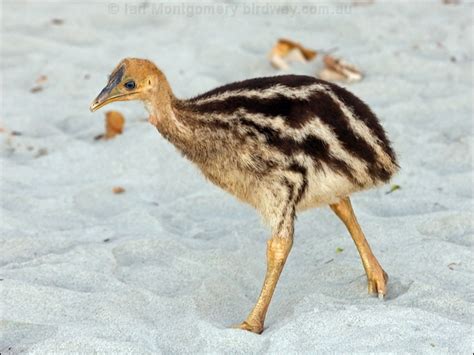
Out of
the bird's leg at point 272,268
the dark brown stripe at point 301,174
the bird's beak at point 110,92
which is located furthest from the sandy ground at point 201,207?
the bird's beak at point 110,92

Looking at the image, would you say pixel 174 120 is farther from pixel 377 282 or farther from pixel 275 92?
pixel 377 282

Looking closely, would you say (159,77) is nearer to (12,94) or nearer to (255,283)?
(255,283)

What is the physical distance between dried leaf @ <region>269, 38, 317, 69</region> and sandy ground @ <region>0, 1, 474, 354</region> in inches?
5.7

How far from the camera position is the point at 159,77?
14.8 feet

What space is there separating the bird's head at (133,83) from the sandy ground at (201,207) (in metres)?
1.04

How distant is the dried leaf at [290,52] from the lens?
7.46 metres

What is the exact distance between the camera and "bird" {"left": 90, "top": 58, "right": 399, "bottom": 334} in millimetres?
4332

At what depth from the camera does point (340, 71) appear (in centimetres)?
720

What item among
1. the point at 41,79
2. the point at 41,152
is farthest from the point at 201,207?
the point at 41,79

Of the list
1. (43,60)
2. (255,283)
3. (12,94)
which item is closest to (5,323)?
(255,283)

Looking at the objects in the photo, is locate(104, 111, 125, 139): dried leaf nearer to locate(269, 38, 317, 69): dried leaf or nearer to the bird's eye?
locate(269, 38, 317, 69): dried leaf

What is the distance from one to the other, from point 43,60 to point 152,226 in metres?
2.84

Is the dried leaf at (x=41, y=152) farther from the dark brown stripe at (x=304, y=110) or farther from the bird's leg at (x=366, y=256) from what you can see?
the bird's leg at (x=366, y=256)

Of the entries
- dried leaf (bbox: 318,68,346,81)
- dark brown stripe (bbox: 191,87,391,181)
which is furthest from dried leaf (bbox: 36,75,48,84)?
dark brown stripe (bbox: 191,87,391,181)
